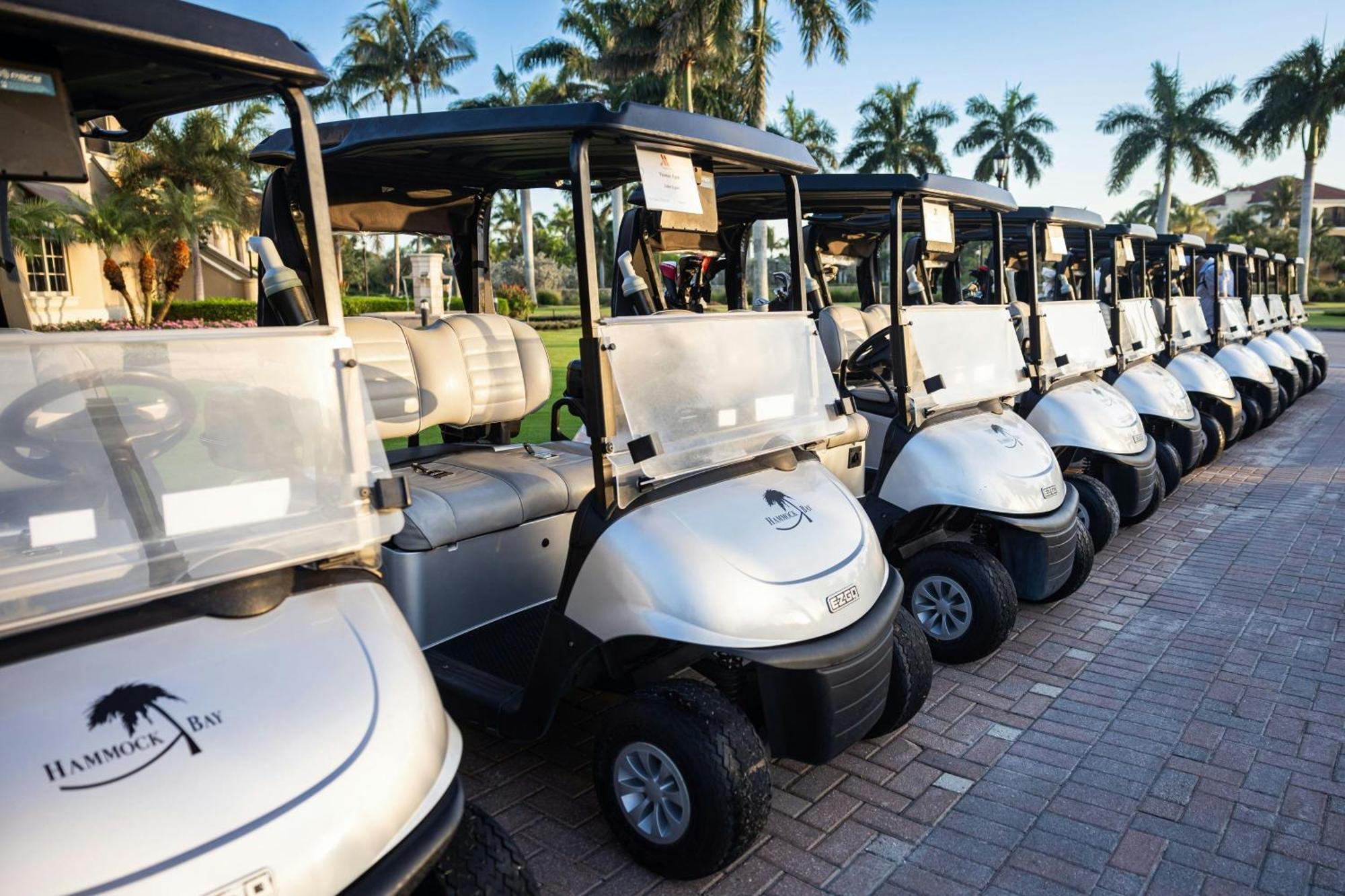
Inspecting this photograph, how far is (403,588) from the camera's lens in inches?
120

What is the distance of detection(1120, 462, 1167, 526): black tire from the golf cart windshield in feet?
2.76

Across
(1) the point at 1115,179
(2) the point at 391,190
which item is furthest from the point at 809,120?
(2) the point at 391,190

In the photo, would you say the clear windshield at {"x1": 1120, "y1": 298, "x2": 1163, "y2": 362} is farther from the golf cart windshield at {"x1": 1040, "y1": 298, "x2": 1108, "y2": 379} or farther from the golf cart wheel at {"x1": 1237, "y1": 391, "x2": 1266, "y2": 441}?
the golf cart wheel at {"x1": 1237, "y1": 391, "x2": 1266, "y2": 441}

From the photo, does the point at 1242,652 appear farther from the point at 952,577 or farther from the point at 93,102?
the point at 93,102

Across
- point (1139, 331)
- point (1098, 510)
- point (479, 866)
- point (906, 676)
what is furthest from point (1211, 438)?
point (479, 866)

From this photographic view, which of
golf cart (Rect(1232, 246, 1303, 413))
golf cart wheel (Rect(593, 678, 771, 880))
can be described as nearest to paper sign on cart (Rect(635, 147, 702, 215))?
golf cart wheel (Rect(593, 678, 771, 880))

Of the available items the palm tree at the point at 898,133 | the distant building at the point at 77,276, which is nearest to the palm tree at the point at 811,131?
the palm tree at the point at 898,133

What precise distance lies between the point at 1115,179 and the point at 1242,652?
37.5m

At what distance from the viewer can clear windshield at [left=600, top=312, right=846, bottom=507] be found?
100 inches

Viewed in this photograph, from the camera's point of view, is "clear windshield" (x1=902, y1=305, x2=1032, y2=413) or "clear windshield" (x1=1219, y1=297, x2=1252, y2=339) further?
"clear windshield" (x1=1219, y1=297, x2=1252, y2=339)

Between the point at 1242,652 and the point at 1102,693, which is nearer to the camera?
the point at 1102,693

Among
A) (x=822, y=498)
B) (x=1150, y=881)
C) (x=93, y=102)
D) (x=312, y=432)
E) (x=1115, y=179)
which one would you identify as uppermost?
(x=1115, y=179)

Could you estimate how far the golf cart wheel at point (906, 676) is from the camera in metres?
2.93

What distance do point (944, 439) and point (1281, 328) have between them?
11325 mm
